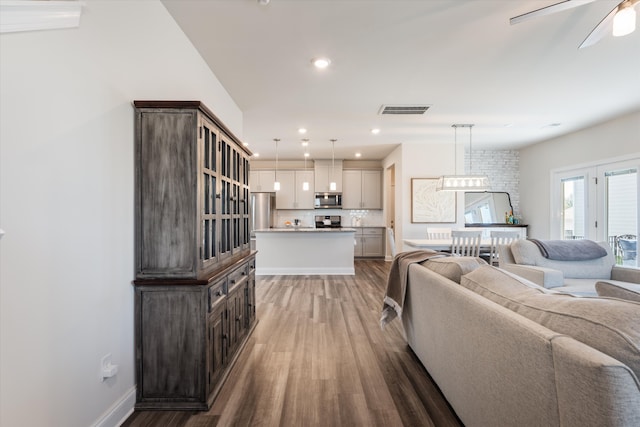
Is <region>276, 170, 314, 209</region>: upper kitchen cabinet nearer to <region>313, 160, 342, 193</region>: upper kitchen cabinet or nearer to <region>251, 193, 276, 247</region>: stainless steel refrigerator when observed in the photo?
<region>313, 160, 342, 193</region>: upper kitchen cabinet

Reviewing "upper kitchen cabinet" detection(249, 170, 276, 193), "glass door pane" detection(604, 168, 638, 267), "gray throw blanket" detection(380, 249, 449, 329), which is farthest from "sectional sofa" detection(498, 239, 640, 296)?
"upper kitchen cabinet" detection(249, 170, 276, 193)

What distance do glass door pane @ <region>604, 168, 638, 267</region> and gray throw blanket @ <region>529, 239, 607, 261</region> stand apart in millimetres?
1923

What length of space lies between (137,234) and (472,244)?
161 inches

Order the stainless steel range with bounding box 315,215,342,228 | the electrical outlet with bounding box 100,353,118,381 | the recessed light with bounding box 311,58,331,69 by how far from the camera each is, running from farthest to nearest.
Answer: the stainless steel range with bounding box 315,215,342,228, the recessed light with bounding box 311,58,331,69, the electrical outlet with bounding box 100,353,118,381

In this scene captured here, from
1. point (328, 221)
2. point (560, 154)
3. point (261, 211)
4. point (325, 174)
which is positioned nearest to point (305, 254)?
point (261, 211)

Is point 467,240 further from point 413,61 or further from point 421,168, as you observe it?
A: point 413,61

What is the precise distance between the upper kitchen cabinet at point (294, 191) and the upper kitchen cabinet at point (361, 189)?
925 mm

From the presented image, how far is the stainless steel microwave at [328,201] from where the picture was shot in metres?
7.85

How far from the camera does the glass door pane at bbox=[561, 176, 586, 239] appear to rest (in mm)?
5195

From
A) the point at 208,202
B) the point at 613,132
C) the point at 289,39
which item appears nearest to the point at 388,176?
the point at 613,132

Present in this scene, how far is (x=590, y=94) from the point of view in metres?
3.59

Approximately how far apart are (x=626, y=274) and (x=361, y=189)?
5.53 metres

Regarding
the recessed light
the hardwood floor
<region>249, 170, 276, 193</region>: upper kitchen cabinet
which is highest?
the recessed light

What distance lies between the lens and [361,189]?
7898 mm
